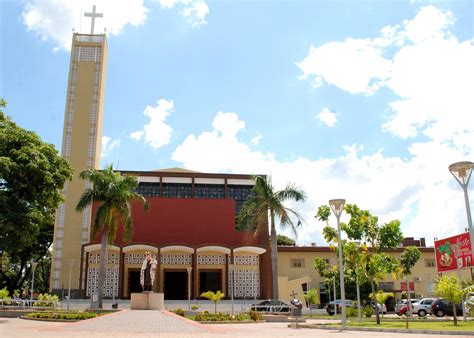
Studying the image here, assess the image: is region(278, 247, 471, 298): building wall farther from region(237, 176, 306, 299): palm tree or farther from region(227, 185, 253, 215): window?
region(237, 176, 306, 299): palm tree

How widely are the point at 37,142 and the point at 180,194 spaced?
28.0 metres

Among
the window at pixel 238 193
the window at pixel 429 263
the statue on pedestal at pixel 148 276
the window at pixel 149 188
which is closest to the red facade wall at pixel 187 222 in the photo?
the window at pixel 149 188

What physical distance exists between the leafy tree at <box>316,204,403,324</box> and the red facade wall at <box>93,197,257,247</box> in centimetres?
2132

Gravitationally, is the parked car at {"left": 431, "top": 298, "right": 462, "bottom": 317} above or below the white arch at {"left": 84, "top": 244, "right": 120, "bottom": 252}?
below

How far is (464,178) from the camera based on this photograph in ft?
47.0

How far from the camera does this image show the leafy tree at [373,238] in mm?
22438

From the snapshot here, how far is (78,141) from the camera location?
48.5m

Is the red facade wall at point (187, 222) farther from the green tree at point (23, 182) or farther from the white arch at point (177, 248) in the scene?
the green tree at point (23, 182)

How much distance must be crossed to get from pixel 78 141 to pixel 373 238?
114 feet

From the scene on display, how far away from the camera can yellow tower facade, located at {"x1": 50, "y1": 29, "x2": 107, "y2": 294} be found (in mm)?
45000

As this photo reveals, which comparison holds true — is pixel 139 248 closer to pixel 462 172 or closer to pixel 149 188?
pixel 149 188

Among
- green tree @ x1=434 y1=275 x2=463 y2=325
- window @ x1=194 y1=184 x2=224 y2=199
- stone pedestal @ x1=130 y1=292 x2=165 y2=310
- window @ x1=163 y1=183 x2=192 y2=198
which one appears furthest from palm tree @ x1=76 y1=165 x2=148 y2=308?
window @ x1=194 y1=184 x2=224 y2=199

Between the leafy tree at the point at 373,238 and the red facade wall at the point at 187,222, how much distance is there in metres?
21.3

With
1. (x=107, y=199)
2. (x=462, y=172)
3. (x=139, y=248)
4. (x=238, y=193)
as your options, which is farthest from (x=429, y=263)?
(x=462, y=172)
